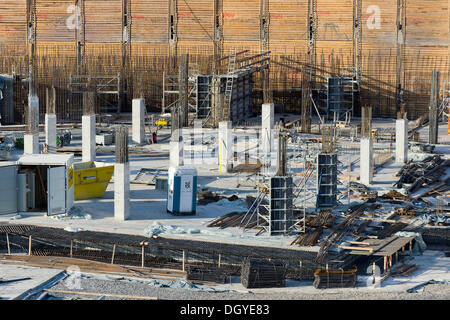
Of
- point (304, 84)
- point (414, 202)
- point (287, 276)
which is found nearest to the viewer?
point (287, 276)

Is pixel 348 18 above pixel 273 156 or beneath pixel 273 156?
above

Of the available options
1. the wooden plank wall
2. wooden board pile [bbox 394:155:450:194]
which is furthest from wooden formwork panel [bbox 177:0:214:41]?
wooden board pile [bbox 394:155:450:194]

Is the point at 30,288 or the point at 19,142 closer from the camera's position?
the point at 30,288

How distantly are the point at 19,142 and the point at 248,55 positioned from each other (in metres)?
16.1

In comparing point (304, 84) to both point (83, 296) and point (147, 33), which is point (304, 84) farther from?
point (83, 296)

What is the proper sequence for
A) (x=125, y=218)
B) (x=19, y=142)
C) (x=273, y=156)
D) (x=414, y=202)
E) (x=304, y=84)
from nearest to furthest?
(x=125, y=218)
(x=414, y=202)
(x=273, y=156)
(x=19, y=142)
(x=304, y=84)

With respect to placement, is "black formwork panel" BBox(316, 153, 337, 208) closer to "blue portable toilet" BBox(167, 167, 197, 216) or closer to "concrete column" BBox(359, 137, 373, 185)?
"blue portable toilet" BBox(167, 167, 197, 216)

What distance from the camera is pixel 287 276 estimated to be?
81.2ft

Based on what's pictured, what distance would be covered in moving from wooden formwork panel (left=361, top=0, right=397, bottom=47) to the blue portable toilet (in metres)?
25.3

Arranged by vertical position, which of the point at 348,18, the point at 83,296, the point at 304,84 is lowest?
the point at 83,296

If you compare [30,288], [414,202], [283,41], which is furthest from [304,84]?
[30,288]

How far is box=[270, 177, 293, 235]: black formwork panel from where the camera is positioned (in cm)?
2644

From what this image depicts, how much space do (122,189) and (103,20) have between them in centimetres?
2721

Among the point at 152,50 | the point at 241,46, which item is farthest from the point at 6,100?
the point at 241,46
